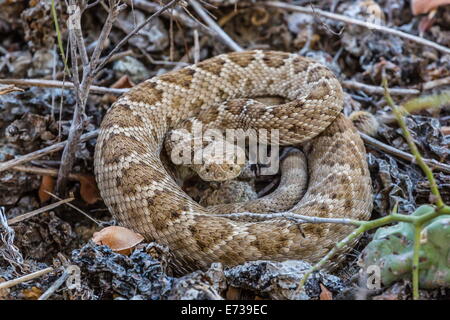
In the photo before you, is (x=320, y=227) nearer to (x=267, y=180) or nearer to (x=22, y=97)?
(x=267, y=180)

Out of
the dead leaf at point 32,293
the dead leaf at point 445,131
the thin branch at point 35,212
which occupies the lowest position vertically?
the dead leaf at point 32,293

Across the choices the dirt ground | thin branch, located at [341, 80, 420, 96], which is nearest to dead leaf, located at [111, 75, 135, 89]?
the dirt ground

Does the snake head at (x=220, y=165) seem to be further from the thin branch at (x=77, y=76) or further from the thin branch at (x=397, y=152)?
the thin branch at (x=397, y=152)

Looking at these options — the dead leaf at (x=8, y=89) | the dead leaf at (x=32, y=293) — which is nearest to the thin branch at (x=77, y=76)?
the dead leaf at (x=8, y=89)

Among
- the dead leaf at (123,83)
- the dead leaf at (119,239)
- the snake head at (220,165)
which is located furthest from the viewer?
the dead leaf at (123,83)

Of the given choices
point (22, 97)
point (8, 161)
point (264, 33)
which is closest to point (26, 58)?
point (22, 97)

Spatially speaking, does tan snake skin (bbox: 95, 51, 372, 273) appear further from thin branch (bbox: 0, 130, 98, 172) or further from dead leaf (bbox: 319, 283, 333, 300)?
dead leaf (bbox: 319, 283, 333, 300)

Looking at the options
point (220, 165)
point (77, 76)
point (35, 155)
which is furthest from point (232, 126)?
point (35, 155)
